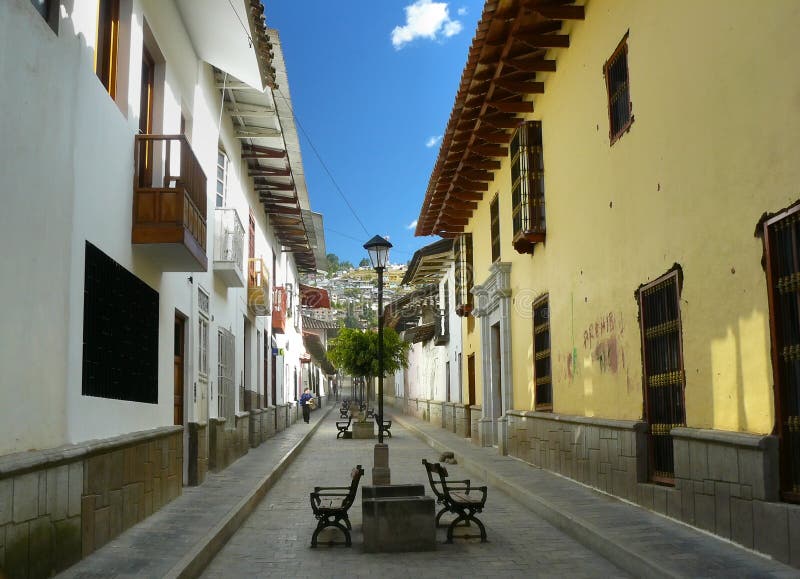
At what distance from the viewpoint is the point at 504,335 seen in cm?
1650

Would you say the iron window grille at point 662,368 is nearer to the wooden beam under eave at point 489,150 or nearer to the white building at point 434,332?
the wooden beam under eave at point 489,150

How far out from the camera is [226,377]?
15594 mm

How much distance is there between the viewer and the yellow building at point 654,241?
6141mm

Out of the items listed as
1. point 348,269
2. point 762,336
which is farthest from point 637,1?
point 348,269

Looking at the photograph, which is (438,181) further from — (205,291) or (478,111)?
(205,291)

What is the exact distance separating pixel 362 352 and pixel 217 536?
925 inches

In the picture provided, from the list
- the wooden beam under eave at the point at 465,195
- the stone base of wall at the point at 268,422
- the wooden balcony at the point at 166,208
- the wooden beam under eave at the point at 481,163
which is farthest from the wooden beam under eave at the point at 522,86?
the stone base of wall at the point at 268,422

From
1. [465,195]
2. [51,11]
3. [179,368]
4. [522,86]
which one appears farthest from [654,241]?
[465,195]

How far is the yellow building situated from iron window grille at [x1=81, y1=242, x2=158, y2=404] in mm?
5556

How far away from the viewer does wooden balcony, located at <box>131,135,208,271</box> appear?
9031mm

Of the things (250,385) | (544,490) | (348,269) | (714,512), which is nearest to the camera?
(714,512)

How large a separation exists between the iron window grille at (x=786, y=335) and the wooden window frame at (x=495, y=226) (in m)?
11.2

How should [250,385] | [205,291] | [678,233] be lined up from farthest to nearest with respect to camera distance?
[250,385] → [205,291] → [678,233]

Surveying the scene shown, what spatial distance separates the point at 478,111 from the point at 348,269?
596 feet
